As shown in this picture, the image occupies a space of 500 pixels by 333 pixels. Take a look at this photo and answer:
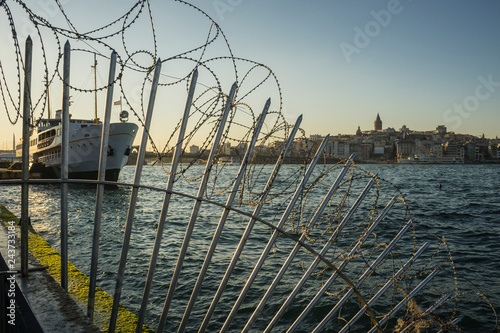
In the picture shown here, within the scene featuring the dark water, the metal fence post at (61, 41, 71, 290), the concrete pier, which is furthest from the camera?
the dark water

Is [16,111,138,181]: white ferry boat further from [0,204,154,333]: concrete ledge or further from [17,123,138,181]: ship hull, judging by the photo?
[0,204,154,333]: concrete ledge

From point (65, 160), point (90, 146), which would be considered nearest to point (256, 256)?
point (65, 160)

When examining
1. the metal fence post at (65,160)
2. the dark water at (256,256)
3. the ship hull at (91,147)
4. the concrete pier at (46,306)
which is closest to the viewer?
the concrete pier at (46,306)

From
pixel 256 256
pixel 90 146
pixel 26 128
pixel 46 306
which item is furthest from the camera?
pixel 90 146

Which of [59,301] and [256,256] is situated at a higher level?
[59,301]

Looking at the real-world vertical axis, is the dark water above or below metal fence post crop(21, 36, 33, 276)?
below

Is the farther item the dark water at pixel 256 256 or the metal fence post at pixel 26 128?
the dark water at pixel 256 256

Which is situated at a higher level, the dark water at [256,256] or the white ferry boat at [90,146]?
the white ferry boat at [90,146]

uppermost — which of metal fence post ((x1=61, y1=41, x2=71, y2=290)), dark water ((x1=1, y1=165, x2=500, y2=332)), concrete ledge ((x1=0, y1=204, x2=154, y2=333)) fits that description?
metal fence post ((x1=61, y1=41, x2=71, y2=290))

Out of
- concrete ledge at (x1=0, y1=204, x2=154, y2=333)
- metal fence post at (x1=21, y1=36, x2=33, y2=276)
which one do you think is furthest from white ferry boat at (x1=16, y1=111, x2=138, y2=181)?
metal fence post at (x1=21, y1=36, x2=33, y2=276)

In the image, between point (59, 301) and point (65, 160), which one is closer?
point (59, 301)

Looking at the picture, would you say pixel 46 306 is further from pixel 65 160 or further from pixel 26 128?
pixel 26 128

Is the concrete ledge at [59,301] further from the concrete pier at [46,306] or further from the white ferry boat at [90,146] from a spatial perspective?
the white ferry boat at [90,146]

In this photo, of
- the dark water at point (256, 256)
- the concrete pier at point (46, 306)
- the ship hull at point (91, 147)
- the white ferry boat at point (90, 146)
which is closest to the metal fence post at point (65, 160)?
the concrete pier at point (46, 306)
